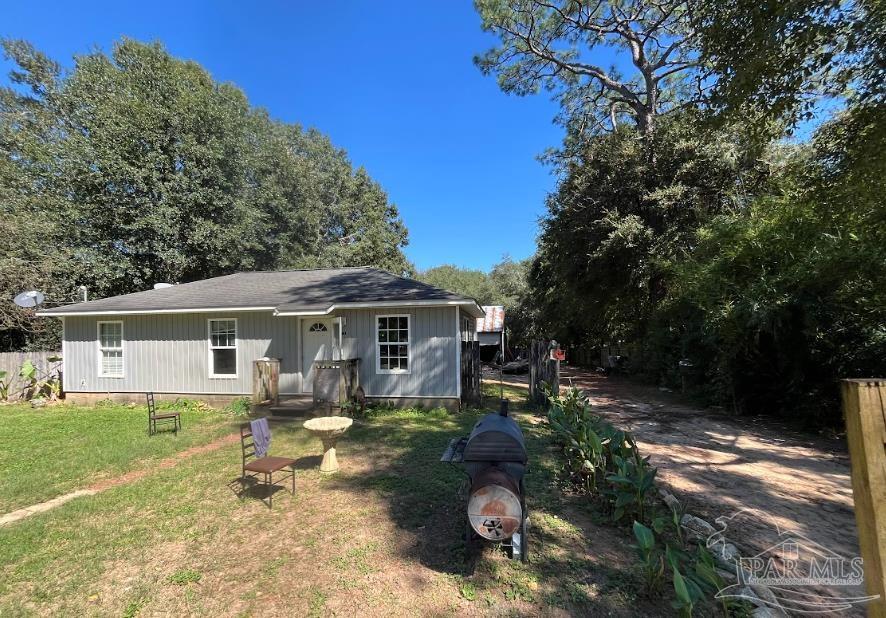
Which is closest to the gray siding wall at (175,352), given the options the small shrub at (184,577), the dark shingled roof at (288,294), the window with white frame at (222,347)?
the window with white frame at (222,347)

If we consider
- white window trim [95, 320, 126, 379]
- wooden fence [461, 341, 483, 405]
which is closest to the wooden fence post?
white window trim [95, 320, 126, 379]

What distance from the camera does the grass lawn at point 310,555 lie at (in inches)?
121

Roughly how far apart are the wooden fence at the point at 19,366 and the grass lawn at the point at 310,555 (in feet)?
32.3

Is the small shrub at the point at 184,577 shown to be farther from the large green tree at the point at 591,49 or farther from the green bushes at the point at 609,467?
the large green tree at the point at 591,49

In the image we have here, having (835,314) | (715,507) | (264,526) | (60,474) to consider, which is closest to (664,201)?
(835,314)

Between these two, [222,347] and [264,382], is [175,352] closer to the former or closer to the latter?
[222,347]

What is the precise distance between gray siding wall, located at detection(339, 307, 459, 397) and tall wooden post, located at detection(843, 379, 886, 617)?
8323 mm

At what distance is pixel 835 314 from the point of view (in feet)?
25.3

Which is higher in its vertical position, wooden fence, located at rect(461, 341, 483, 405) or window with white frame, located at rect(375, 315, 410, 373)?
window with white frame, located at rect(375, 315, 410, 373)

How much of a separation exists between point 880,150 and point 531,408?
8.18m

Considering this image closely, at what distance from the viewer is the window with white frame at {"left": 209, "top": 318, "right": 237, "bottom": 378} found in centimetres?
1112

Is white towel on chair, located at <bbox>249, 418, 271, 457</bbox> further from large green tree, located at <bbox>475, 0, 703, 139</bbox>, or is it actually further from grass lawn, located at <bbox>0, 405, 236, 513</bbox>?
large green tree, located at <bbox>475, 0, 703, 139</bbox>

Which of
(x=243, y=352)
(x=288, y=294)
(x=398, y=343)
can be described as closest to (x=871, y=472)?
(x=398, y=343)

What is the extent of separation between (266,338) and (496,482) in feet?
30.9
